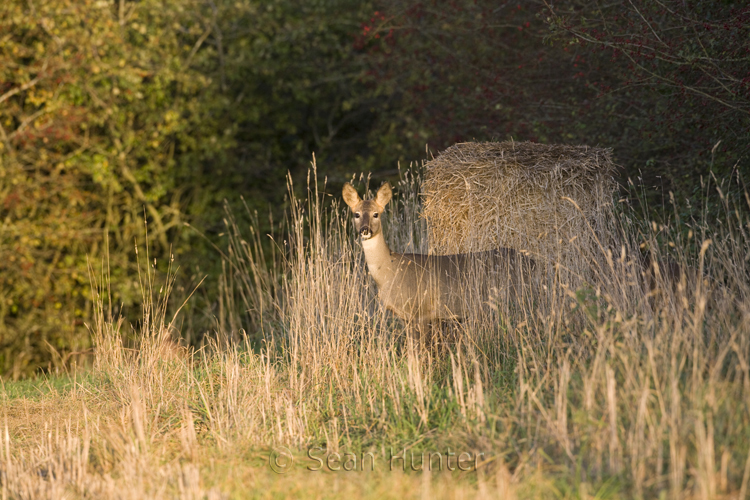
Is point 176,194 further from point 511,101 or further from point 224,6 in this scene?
point 511,101

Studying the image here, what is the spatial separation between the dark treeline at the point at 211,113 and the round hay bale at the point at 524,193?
1.70 m

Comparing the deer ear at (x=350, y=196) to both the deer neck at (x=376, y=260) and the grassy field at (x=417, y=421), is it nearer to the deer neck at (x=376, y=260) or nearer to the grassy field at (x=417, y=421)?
the deer neck at (x=376, y=260)

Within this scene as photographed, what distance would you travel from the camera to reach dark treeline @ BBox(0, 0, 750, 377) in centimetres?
1009

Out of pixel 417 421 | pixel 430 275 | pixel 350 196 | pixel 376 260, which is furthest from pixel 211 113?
pixel 417 421

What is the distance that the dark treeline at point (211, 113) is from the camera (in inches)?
397

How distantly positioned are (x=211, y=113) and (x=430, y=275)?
799 centimetres

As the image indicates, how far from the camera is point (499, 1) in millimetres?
10336

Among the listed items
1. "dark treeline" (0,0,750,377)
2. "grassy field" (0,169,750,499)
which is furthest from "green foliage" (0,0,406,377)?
"grassy field" (0,169,750,499)

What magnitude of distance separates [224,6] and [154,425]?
9897mm

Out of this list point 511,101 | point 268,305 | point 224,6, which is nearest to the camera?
point 268,305

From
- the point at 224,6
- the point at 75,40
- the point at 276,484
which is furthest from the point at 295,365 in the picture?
the point at 224,6

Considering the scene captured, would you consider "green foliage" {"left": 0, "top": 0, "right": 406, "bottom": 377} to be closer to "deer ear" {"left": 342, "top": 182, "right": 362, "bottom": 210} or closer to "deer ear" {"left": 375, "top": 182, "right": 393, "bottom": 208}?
"deer ear" {"left": 342, "top": 182, "right": 362, "bottom": 210}

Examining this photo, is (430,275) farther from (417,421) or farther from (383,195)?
(417,421)

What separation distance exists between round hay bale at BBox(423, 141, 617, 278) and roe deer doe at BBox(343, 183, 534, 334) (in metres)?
0.59
